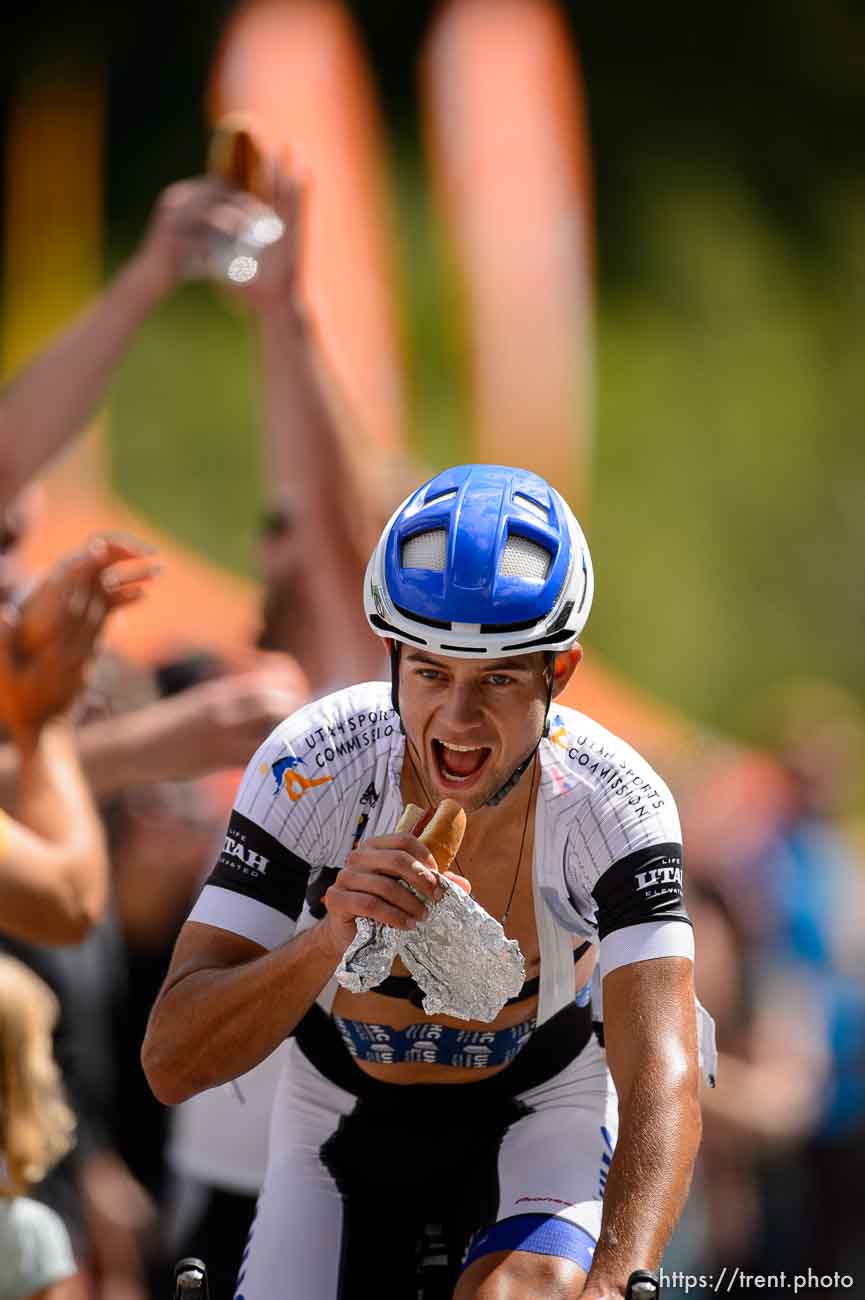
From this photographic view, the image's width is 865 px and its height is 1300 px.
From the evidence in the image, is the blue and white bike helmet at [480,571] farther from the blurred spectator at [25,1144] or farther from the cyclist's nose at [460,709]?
the blurred spectator at [25,1144]

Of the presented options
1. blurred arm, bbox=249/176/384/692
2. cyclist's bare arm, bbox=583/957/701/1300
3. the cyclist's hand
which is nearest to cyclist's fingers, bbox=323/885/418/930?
the cyclist's hand

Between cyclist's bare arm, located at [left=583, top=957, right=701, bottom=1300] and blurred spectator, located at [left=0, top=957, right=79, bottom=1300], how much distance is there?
1868 millimetres

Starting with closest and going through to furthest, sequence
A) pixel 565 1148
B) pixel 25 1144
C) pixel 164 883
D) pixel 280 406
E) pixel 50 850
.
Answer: pixel 565 1148 < pixel 50 850 < pixel 25 1144 < pixel 280 406 < pixel 164 883

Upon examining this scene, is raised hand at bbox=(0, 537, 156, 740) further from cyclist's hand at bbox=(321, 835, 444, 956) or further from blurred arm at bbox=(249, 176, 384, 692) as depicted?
cyclist's hand at bbox=(321, 835, 444, 956)

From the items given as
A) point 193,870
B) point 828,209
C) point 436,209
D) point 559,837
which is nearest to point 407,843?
point 559,837

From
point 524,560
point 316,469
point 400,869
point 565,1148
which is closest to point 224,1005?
point 400,869

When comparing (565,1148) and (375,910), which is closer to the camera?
(375,910)

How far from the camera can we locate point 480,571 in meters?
3.62

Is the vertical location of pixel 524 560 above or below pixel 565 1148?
above

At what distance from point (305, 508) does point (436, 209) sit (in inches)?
544

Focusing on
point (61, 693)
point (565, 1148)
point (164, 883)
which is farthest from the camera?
point (164, 883)

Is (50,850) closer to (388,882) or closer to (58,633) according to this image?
(58,633)

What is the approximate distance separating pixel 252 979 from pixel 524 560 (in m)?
1.00

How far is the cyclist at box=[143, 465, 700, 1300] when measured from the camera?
3494 millimetres
